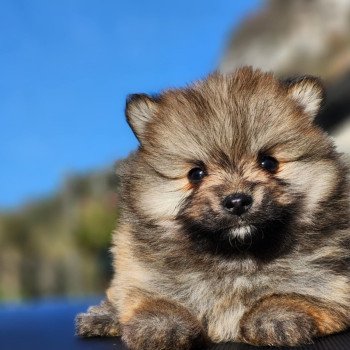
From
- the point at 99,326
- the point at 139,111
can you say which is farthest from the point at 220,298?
the point at 139,111

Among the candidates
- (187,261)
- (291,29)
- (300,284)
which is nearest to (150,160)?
(187,261)

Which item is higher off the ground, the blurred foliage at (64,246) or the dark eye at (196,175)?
the blurred foliage at (64,246)

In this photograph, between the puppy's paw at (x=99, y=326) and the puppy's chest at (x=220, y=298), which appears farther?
the puppy's paw at (x=99, y=326)

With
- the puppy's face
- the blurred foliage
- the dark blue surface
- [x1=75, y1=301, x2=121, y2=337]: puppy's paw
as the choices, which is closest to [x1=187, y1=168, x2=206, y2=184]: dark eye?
the puppy's face

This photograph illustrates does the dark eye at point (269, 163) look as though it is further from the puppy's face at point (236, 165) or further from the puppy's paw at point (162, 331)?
the puppy's paw at point (162, 331)

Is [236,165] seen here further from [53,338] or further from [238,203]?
[53,338]

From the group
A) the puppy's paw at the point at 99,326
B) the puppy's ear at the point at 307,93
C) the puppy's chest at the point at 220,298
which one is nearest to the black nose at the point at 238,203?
the puppy's chest at the point at 220,298
